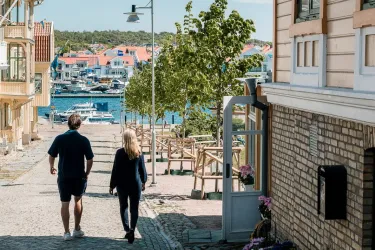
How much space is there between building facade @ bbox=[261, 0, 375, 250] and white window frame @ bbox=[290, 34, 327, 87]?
11mm

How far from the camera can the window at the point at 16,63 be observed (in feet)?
127

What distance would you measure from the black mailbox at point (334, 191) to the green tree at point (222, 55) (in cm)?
1172

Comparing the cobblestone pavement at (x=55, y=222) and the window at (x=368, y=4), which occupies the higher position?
the window at (x=368, y=4)

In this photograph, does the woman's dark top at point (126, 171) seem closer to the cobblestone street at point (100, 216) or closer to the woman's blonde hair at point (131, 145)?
the woman's blonde hair at point (131, 145)

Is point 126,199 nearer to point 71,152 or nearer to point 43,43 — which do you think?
point 71,152

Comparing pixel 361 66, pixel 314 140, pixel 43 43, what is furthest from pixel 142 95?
pixel 361 66

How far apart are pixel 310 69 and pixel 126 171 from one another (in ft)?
12.1

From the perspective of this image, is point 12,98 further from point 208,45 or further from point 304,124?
point 304,124

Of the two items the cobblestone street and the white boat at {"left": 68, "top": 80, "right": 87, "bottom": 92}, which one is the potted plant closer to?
the cobblestone street

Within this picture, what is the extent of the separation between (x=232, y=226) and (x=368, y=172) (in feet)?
17.5

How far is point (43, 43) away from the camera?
47219 mm

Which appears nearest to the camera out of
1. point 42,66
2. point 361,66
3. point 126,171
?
point 361,66

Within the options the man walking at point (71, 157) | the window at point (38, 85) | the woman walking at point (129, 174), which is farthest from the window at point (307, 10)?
the window at point (38, 85)

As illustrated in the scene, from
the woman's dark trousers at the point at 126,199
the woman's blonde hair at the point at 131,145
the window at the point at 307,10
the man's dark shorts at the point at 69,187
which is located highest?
the window at the point at 307,10
